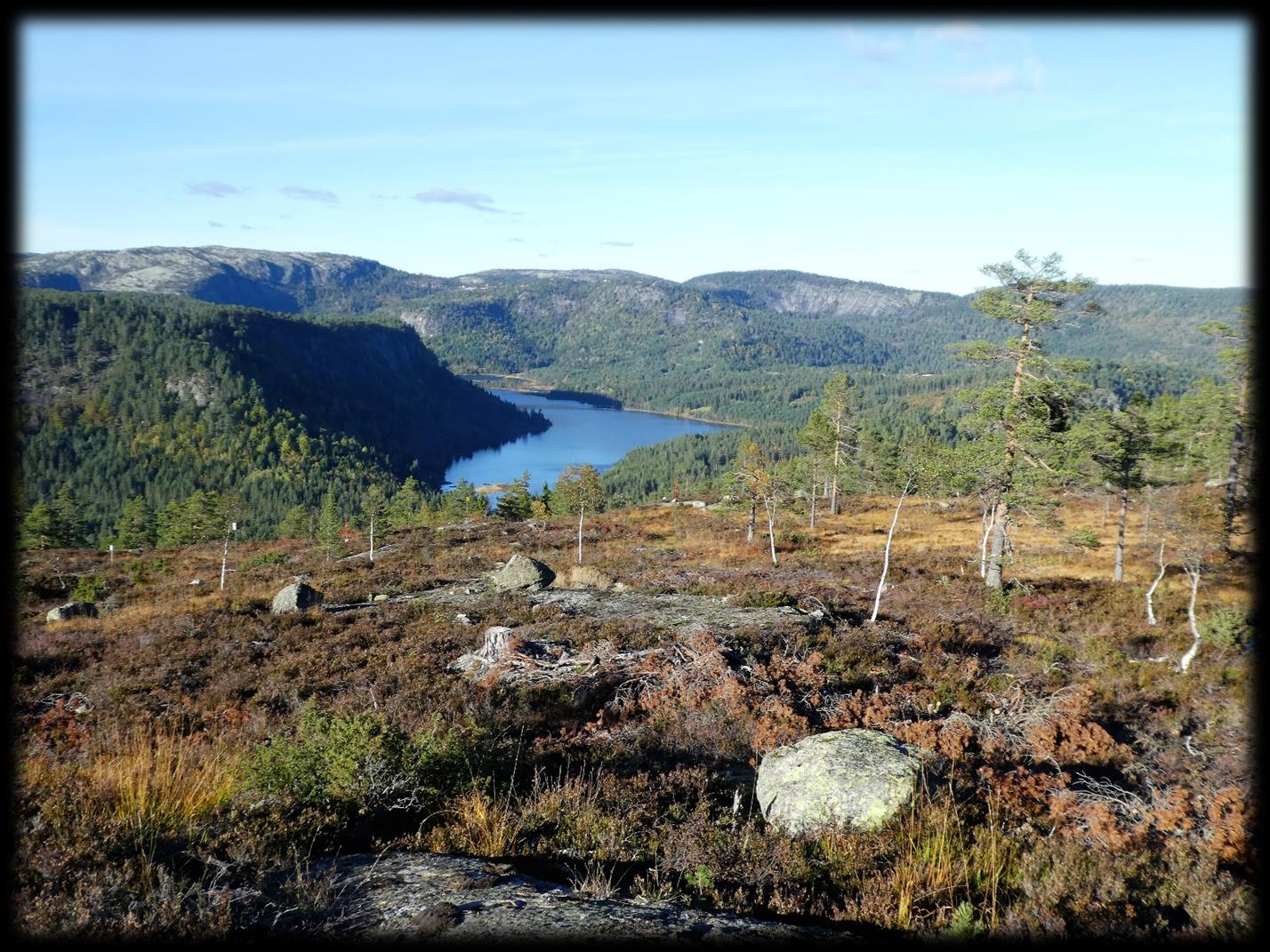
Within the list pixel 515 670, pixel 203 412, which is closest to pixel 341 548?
pixel 515 670

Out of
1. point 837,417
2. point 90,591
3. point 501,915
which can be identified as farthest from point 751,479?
point 90,591

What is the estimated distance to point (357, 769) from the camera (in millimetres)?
5629

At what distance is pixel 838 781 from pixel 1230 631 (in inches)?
533

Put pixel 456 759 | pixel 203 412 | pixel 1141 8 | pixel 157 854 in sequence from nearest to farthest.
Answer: pixel 1141 8
pixel 157 854
pixel 456 759
pixel 203 412

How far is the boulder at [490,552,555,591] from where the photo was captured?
72.1 feet

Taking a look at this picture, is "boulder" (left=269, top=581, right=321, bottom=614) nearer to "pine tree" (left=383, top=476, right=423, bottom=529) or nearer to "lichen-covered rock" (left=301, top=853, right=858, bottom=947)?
"lichen-covered rock" (left=301, top=853, right=858, bottom=947)

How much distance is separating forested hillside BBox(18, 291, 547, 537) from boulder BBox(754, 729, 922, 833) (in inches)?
4664

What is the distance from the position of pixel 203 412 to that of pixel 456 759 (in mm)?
180257

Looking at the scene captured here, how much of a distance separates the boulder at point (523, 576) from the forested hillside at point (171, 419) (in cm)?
10150

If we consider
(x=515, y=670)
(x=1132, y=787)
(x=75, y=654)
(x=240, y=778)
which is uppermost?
(x=240, y=778)

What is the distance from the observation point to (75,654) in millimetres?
15453

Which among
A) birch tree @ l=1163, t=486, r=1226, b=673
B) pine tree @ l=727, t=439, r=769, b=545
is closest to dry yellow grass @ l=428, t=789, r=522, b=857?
birch tree @ l=1163, t=486, r=1226, b=673

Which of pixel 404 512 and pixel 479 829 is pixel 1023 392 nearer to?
pixel 479 829

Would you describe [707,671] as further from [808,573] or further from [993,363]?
[993,363]
